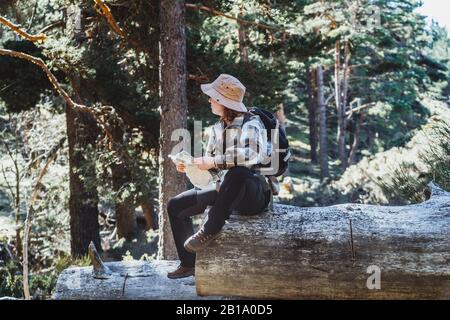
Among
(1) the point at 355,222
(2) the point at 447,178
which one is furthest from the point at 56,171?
(1) the point at 355,222

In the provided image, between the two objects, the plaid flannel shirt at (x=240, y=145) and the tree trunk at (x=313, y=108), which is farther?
the tree trunk at (x=313, y=108)

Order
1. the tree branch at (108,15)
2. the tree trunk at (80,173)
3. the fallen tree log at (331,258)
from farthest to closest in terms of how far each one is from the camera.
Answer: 1. the tree trunk at (80,173)
2. the tree branch at (108,15)
3. the fallen tree log at (331,258)

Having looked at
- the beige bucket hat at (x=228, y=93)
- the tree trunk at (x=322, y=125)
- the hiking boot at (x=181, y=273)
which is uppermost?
the tree trunk at (x=322, y=125)

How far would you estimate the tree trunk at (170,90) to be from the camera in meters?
9.45

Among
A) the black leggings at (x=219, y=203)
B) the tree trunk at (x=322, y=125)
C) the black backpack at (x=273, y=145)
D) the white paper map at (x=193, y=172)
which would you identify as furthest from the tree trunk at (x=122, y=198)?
the tree trunk at (x=322, y=125)

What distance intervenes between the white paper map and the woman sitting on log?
0.18ft

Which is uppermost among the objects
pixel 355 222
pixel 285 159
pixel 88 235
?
pixel 285 159

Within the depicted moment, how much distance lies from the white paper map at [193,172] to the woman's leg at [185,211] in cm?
10

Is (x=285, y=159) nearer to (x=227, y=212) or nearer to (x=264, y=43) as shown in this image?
(x=227, y=212)

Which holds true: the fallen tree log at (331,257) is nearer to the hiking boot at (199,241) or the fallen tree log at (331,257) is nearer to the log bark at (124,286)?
the hiking boot at (199,241)

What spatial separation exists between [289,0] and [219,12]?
1.70 metres

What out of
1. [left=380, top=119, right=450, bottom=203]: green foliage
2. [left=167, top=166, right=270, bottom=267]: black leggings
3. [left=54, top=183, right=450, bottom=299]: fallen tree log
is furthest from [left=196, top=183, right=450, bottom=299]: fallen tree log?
[left=380, top=119, right=450, bottom=203]: green foliage

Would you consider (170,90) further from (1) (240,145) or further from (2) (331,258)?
(2) (331,258)

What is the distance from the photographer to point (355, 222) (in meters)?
5.29
